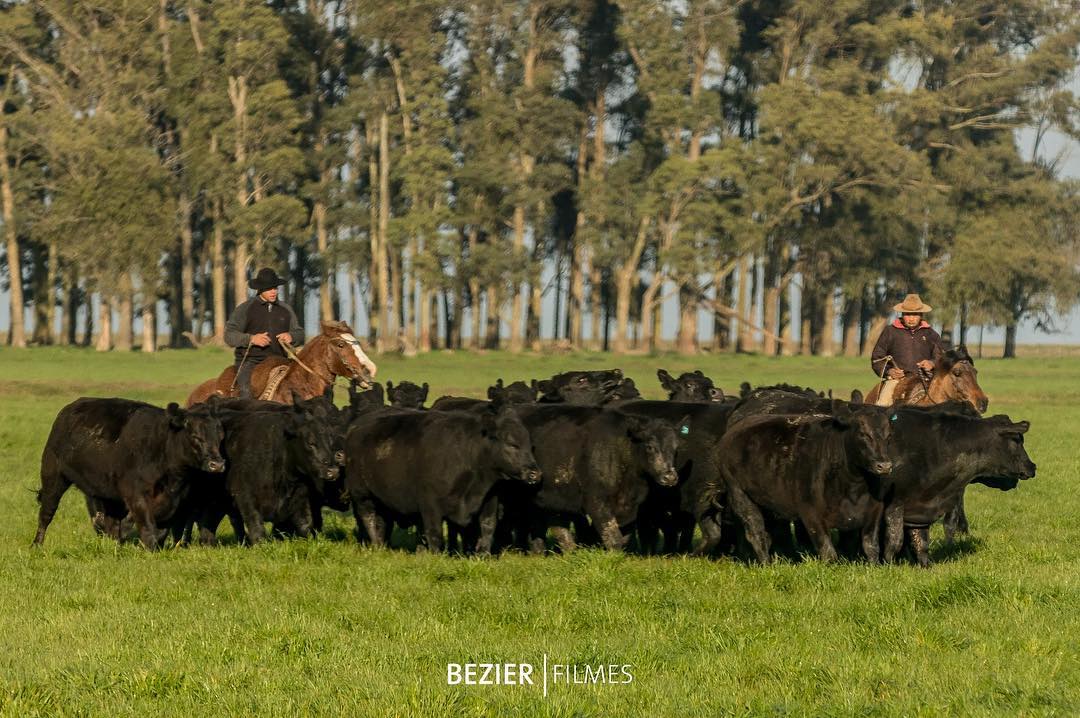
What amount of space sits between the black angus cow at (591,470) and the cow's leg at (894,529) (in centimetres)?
187

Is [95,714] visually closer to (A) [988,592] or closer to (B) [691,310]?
(A) [988,592]

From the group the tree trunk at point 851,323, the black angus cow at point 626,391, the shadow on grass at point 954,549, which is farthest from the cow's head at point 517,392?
the tree trunk at point 851,323

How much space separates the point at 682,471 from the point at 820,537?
1.62 metres

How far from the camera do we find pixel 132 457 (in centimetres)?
1430

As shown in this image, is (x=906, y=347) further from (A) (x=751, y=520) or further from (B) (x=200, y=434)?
(B) (x=200, y=434)

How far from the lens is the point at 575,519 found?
49.1 feet

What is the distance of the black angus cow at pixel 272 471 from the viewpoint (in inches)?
568

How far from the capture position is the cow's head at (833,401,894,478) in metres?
12.9

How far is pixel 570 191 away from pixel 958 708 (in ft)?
246

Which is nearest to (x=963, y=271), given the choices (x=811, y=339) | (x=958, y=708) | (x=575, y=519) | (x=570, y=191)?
(x=811, y=339)

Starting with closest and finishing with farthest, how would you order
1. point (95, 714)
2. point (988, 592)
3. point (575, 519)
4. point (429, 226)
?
point (95, 714), point (988, 592), point (575, 519), point (429, 226)

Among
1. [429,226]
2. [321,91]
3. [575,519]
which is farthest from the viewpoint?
[321,91]

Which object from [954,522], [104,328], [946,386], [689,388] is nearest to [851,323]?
[104,328]

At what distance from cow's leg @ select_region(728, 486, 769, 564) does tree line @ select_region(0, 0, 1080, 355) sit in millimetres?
54499
